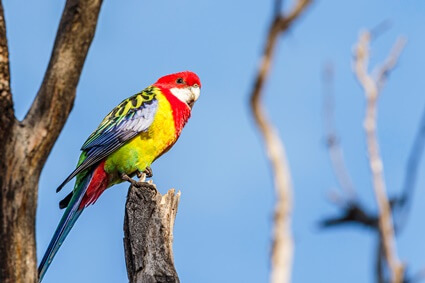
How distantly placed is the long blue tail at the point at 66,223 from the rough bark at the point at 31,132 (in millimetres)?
1809

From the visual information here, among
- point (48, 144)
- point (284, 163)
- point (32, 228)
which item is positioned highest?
point (48, 144)

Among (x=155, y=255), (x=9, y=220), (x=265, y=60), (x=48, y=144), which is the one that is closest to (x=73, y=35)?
(x=48, y=144)

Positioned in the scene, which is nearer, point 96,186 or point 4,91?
point 4,91

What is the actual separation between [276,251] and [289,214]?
0.47 ft

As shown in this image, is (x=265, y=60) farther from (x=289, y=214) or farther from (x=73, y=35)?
(x=73, y=35)

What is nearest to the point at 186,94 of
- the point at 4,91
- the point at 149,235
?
the point at 149,235

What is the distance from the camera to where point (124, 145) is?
23.6ft

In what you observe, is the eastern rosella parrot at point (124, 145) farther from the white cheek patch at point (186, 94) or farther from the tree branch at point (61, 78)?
the tree branch at point (61, 78)

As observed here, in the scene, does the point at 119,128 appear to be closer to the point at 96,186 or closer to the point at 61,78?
the point at 96,186

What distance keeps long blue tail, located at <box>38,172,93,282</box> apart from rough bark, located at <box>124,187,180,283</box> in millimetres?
813

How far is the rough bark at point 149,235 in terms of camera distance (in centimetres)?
529

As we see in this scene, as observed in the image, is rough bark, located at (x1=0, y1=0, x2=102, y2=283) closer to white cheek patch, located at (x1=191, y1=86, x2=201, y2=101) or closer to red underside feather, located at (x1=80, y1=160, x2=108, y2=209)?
red underside feather, located at (x1=80, y1=160, x2=108, y2=209)

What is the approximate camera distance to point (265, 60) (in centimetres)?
235

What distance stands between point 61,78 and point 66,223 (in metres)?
2.54
